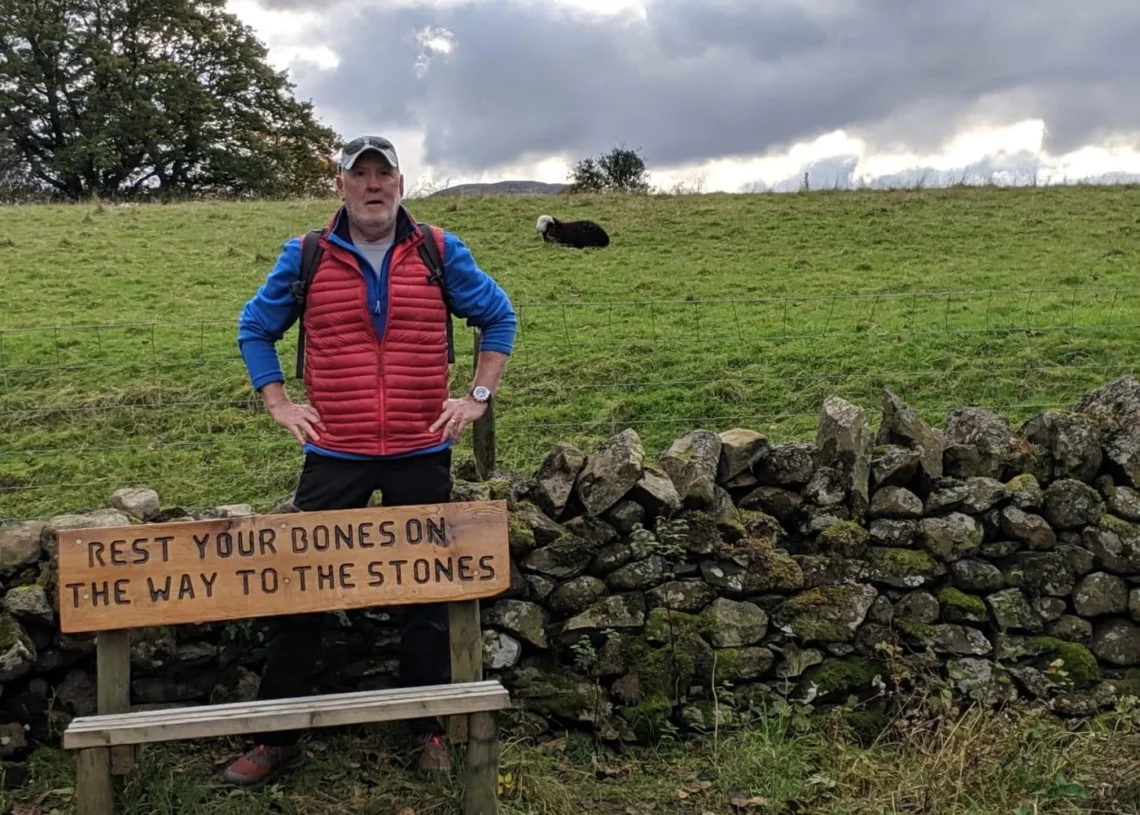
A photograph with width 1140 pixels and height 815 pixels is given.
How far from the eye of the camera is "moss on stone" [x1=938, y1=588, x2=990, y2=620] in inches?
177

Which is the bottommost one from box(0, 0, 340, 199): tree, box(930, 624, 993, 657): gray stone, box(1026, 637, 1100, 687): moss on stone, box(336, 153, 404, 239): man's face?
box(1026, 637, 1100, 687): moss on stone

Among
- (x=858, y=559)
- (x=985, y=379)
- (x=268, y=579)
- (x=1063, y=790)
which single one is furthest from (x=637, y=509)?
(x=985, y=379)

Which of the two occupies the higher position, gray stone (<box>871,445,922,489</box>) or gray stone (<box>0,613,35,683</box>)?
gray stone (<box>871,445,922,489</box>)

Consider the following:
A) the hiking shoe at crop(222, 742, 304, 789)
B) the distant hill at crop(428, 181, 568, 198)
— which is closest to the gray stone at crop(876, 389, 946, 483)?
the hiking shoe at crop(222, 742, 304, 789)

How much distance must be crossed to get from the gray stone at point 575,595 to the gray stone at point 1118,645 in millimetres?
2461

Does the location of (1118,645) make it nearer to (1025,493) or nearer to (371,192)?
(1025,493)

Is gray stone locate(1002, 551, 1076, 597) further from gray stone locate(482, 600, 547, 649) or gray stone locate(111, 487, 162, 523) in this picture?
gray stone locate(111, 487, 162, 523)

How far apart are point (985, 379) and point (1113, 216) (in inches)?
495

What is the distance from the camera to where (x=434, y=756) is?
3717 millimetres

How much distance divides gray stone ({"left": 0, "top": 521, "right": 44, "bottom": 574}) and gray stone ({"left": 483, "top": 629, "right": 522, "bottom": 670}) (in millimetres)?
1919

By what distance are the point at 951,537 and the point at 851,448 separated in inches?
25.1

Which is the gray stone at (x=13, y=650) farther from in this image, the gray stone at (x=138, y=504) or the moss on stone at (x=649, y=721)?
the moss on stone at (x=649, y=721)

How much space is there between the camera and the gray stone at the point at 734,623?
171 inches

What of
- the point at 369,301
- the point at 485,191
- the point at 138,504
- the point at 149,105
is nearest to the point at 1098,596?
the point at 369,301
